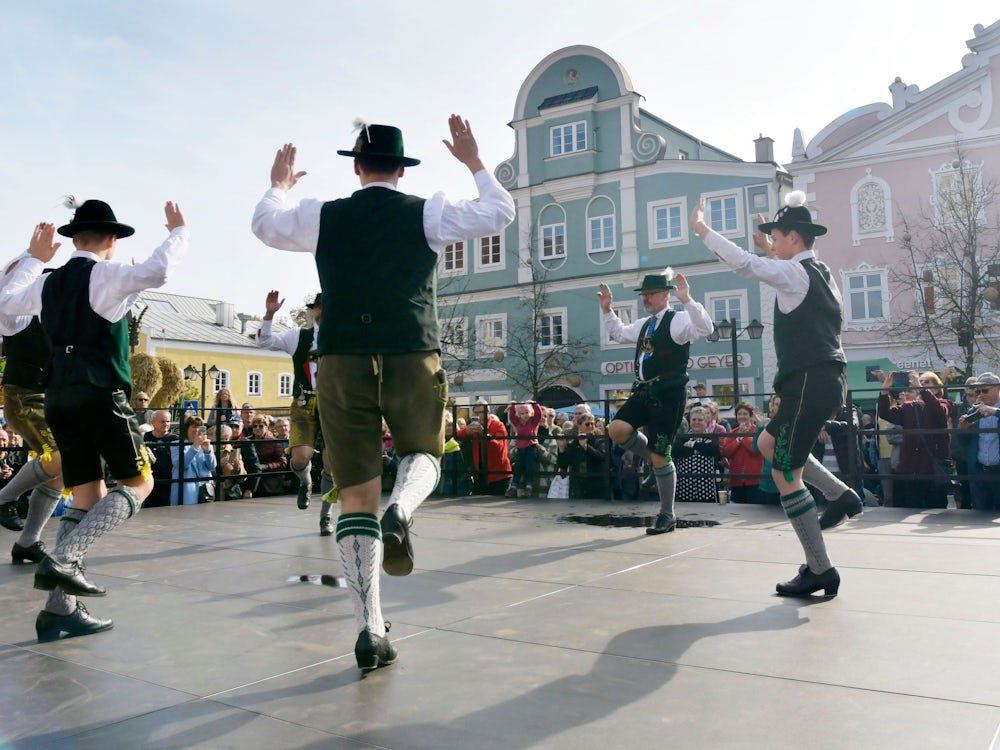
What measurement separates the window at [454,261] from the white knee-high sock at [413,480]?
34051mm

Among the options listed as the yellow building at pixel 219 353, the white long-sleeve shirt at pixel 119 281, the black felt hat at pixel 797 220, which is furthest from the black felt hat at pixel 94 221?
the yellow building at pixel 219 353

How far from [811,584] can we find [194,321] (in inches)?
2184

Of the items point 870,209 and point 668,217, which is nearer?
point 870,209

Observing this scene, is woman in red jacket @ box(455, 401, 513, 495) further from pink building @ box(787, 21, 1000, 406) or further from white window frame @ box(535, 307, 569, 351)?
white window frame @ box(535, 307, 569, 351)

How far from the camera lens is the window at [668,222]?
31734mm

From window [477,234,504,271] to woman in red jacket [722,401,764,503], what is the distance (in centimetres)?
2692

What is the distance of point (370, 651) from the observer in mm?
2850

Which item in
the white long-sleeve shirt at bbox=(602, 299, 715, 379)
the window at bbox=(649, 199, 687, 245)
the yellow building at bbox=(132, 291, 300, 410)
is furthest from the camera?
the yellow building at bbox=(132, 291, 300, 410)

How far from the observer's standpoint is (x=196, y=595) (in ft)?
14.0

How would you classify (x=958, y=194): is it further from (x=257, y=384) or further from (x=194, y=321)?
(x=194, y=321)

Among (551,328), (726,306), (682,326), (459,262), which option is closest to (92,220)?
(682,326)

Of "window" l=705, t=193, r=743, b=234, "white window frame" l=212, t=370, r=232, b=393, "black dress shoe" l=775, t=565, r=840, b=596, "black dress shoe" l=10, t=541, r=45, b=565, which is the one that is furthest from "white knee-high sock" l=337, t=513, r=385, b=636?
"white window frame" l=212, t=370, r=232, b=393

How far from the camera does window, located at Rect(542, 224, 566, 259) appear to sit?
3447 centimetres

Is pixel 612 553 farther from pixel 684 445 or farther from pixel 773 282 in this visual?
pixel 684 445
